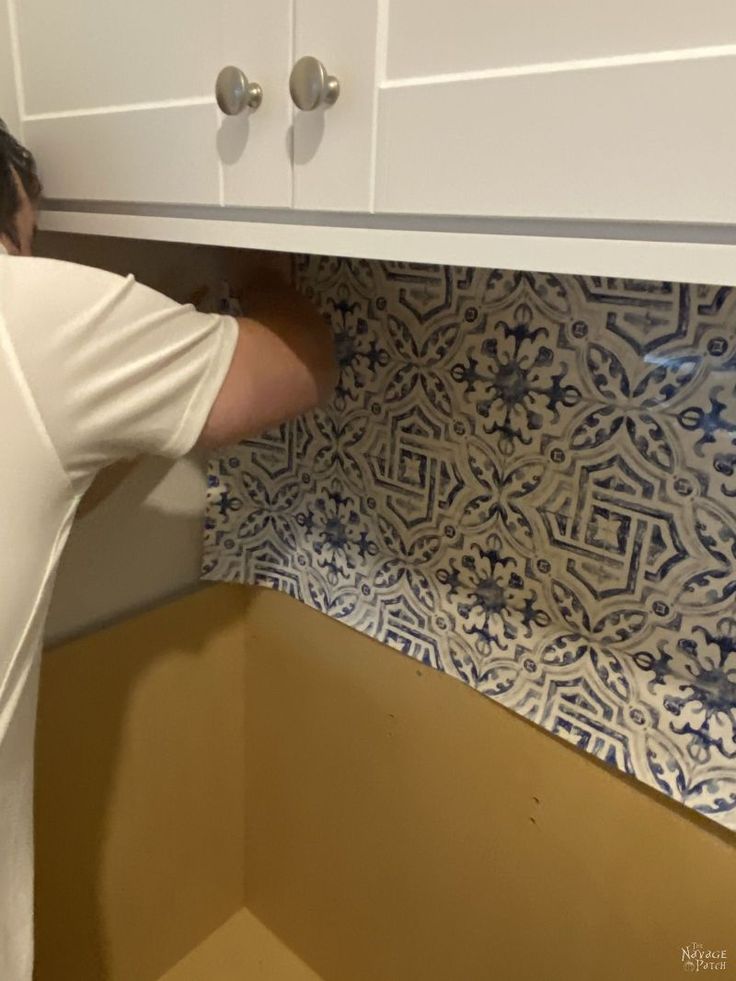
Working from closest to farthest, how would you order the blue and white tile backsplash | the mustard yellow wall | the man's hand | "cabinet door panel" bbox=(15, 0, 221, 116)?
"cabinet door panel" bbox=(15, 0, 221, 116) < the blue and white tile backsplash < the mustard yellow wall < the man's hand

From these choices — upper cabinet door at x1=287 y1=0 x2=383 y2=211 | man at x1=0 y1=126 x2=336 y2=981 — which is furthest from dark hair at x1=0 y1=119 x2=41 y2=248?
upper cabinet door at x1=287 y1=0 x2=383 y2=211

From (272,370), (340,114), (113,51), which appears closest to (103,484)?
(272,370)

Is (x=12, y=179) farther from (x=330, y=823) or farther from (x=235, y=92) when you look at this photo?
(x=330, y=823)

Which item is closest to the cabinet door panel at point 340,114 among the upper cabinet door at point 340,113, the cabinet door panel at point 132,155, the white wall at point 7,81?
the upper cabinet door at point 340,113

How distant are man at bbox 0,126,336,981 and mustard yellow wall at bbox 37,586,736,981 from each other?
324mm

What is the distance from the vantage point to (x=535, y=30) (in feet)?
1.42

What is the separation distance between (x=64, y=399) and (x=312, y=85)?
28 cm

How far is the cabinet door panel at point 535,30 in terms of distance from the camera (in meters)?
0.38

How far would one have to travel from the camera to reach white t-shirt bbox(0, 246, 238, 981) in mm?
565

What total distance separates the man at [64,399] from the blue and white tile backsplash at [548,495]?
0.66 feet

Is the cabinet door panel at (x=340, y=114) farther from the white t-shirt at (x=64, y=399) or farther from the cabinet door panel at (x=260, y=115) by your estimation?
the white t-shirt at (x=64, y=399)

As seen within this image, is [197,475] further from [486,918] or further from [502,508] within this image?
[486,918]

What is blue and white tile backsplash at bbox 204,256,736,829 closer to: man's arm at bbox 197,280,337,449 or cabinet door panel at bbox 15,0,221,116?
man's arm at bbox 197,280,337,449

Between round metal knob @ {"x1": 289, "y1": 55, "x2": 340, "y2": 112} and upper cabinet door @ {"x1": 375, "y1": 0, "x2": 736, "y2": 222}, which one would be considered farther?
round metal knob @ {"x1": 289, "y1": 55, "x2": 340, "y2": 112}
